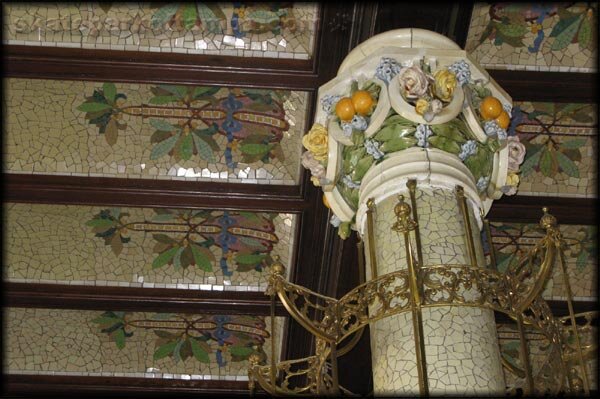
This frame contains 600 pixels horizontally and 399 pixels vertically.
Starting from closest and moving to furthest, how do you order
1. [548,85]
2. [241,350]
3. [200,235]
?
[548,85] → [200,235] → [241,350]

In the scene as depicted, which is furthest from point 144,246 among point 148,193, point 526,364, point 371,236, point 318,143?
point 526,364

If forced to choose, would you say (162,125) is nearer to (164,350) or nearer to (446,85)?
(446,85)

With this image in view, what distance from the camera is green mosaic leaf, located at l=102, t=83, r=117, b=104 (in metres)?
6.07

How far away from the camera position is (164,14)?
5672 millimetres

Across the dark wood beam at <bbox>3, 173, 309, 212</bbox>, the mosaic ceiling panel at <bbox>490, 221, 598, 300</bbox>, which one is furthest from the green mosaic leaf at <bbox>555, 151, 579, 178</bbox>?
the dark wood beam at <bbox>3, 173, 309, 212</bbox>

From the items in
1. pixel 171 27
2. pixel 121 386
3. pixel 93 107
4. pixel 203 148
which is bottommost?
pixel 121 386

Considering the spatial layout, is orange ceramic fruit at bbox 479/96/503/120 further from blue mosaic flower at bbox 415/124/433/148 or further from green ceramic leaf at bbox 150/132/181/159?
green ceramic leaf at bbox 150/132/181/159

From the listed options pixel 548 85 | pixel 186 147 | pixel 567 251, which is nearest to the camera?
pixel 548 85

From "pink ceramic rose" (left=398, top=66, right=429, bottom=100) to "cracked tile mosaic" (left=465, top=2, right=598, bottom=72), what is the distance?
1.18 m

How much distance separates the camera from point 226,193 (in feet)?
21.1

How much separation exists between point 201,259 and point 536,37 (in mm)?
2829

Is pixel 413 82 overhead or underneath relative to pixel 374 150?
overhead

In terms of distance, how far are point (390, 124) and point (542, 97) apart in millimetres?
1624

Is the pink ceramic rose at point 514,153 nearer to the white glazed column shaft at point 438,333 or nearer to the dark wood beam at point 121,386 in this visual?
the white glazed column shaft at point 438,333
